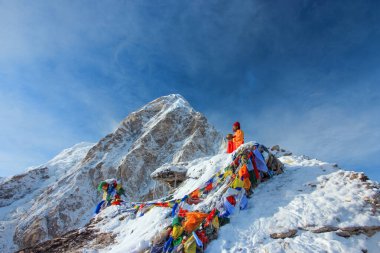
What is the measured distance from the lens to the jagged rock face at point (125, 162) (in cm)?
4972

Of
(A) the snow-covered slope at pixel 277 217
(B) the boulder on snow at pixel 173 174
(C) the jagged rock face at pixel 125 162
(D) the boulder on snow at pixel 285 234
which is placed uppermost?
(C) the jagged rock face at pixel 125 162

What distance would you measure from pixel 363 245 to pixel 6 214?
73.3 meters

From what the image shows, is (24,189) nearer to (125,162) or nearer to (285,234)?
(125,162)

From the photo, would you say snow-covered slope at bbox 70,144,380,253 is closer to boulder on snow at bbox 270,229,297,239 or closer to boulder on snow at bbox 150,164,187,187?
boulder on snow at bbox 270,229,297,239

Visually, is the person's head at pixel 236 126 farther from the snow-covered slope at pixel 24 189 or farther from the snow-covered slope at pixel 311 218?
the snow-covered slope at pixel 24 189

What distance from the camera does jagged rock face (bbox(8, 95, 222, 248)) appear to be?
163 ft

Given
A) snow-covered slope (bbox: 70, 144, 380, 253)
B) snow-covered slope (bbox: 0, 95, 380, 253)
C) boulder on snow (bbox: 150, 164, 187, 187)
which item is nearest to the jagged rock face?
boulder on snow (bbox: 150, 164, 187, 187)

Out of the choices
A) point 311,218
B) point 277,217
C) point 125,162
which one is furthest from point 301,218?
point 125,162

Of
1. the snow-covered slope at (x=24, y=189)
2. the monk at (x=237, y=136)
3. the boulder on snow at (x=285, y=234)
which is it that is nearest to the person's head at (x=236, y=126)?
the monk at (x=237, y=136)

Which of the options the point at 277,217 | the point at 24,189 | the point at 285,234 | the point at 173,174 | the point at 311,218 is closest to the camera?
the point at 285,234

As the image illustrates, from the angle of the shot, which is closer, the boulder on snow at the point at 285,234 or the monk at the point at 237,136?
the boulder on snow at the point at 285,234

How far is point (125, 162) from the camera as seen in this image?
186 feet

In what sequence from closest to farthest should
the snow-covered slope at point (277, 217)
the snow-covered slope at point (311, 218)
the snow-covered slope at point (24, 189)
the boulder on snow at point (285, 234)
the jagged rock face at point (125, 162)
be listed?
1. the snow-covered slope at point (311, 218)
2. the snow-covered slope at point (277, 217)
3. the boulder on snow at point (285, 234)
4. the jagged rock face at point (125, 162)
5. the snow-covered slope at point (24, 189)

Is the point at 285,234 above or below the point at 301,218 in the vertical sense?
below
